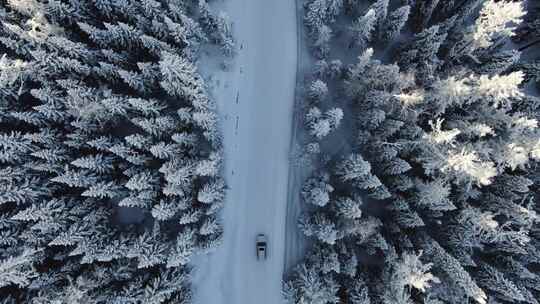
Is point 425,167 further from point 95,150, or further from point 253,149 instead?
point 95,150

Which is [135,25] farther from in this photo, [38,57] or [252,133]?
[252,133]

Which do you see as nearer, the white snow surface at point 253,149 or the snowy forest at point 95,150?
the snowy forest at point 95,150

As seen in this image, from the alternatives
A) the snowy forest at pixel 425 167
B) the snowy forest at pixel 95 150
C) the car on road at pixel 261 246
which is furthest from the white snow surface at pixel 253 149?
the snowy forest at pixel 95 150

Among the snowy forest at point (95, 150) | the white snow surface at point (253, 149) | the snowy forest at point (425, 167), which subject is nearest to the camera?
the snowy forest at point (425, 167)

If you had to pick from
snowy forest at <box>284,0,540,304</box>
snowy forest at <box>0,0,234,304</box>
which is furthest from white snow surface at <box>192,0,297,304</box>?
snowy forest at <box>0,0,234,304</box>

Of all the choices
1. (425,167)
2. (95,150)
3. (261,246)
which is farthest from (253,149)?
(425,167)

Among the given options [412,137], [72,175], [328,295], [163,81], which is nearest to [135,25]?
[163,81]

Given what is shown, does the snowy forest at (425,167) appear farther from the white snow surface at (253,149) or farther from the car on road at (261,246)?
the car on road at (261,246)
